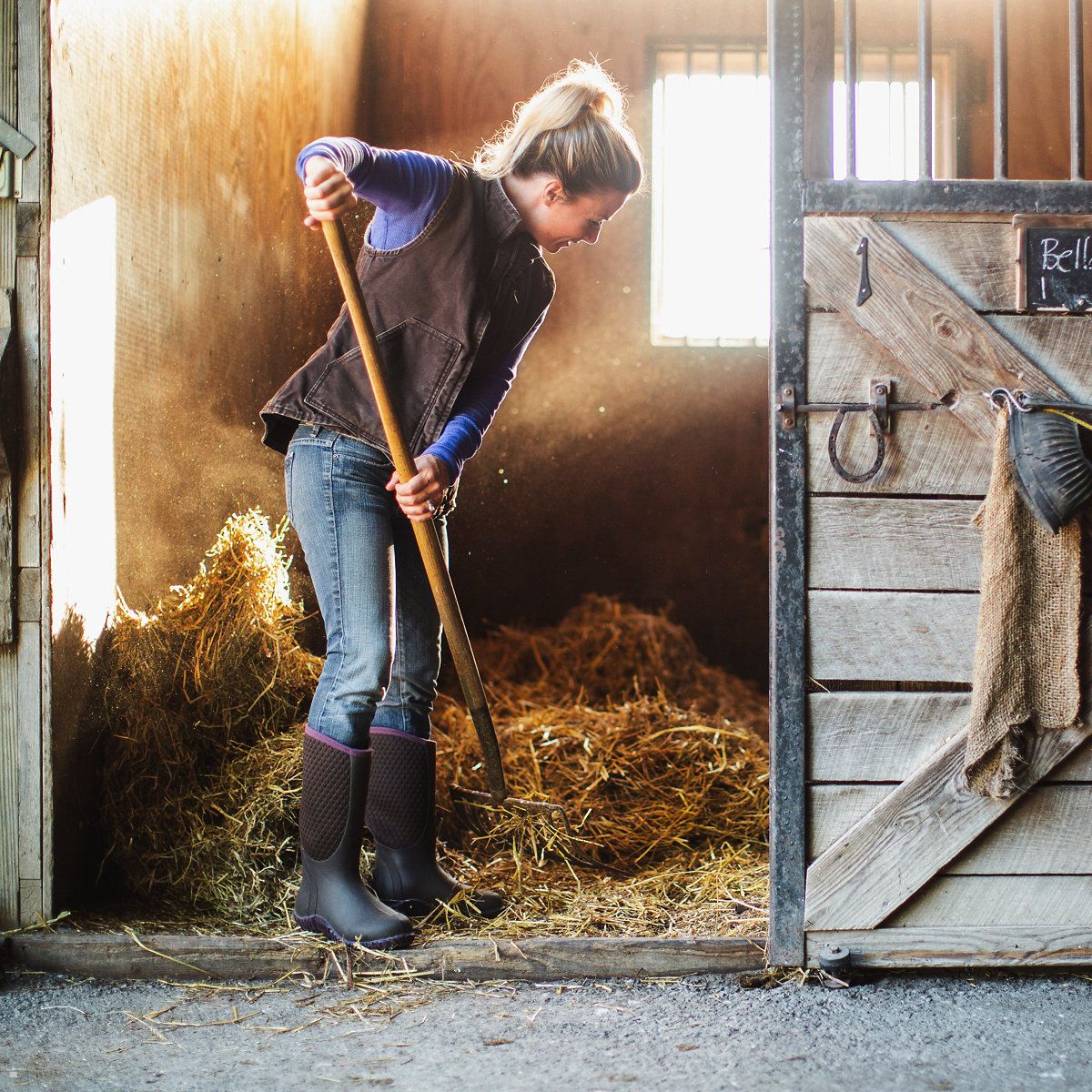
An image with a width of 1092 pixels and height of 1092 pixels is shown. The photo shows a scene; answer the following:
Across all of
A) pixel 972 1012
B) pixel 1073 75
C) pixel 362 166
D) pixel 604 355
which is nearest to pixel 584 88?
pixel 362 166

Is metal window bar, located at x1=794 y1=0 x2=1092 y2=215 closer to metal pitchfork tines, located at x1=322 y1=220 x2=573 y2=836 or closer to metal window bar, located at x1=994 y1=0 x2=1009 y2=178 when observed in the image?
metal window bar, located at x1=994 y1=0 x2=1009 y2=178

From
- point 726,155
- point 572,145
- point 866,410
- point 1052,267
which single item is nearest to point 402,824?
point 866,410

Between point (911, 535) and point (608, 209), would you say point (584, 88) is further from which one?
point (911, 535)

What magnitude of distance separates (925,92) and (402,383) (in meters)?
1.11

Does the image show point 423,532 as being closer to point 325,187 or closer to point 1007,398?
point 325,187

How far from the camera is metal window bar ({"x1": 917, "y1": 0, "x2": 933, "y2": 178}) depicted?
2.09 metres

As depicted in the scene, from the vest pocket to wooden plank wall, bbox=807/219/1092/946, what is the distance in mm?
698

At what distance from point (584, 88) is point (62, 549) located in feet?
4.56

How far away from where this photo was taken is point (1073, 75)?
7.06ft

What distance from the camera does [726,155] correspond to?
16.0ft

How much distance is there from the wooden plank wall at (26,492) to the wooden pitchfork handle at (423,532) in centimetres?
61

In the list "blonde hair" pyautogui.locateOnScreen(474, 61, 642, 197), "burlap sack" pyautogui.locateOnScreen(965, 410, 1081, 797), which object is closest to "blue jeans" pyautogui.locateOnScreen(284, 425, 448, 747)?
"blonde hair" pyautogui.locateOnScreen(474, 61, 642, 197)

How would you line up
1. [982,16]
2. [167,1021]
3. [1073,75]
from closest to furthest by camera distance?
[167,1021] < [1073,75] < [982,16]

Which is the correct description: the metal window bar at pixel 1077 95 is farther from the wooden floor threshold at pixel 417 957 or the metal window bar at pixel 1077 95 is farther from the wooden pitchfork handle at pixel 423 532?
the wooden floor threshold at pixel 417 957
